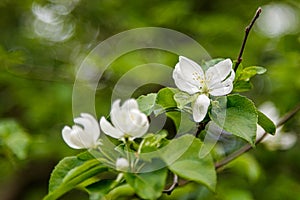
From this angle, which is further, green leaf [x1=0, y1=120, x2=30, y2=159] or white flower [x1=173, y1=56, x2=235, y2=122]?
green leaf [x1=0, y1=120, x2=30, y2=159]

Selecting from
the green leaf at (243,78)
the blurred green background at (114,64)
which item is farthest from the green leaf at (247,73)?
the blurred green background at (114,64)

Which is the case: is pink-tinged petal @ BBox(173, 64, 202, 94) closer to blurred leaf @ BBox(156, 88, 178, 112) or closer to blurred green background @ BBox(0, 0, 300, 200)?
blurred leaf @ BBox(156, 88, 178, 112)

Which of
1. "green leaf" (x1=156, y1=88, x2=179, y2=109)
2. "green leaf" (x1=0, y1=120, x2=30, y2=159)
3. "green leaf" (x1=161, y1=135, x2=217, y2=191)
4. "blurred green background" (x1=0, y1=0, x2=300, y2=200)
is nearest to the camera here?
"green leaf" (x1=161, y1=135, x2=217, y2=191)

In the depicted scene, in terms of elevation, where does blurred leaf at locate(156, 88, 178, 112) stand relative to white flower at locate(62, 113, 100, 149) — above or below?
below

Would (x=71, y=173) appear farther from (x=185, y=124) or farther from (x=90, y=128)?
(x=185, y=124)

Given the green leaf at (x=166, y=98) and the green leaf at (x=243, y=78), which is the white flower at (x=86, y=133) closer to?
the green leaf at (x=166, y=98)

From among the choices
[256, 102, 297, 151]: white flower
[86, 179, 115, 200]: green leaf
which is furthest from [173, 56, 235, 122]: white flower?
[256, 102, 297, 151]: white flower

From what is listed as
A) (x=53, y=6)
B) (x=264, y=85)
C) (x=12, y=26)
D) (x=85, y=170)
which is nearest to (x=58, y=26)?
(x=53, y=6)
